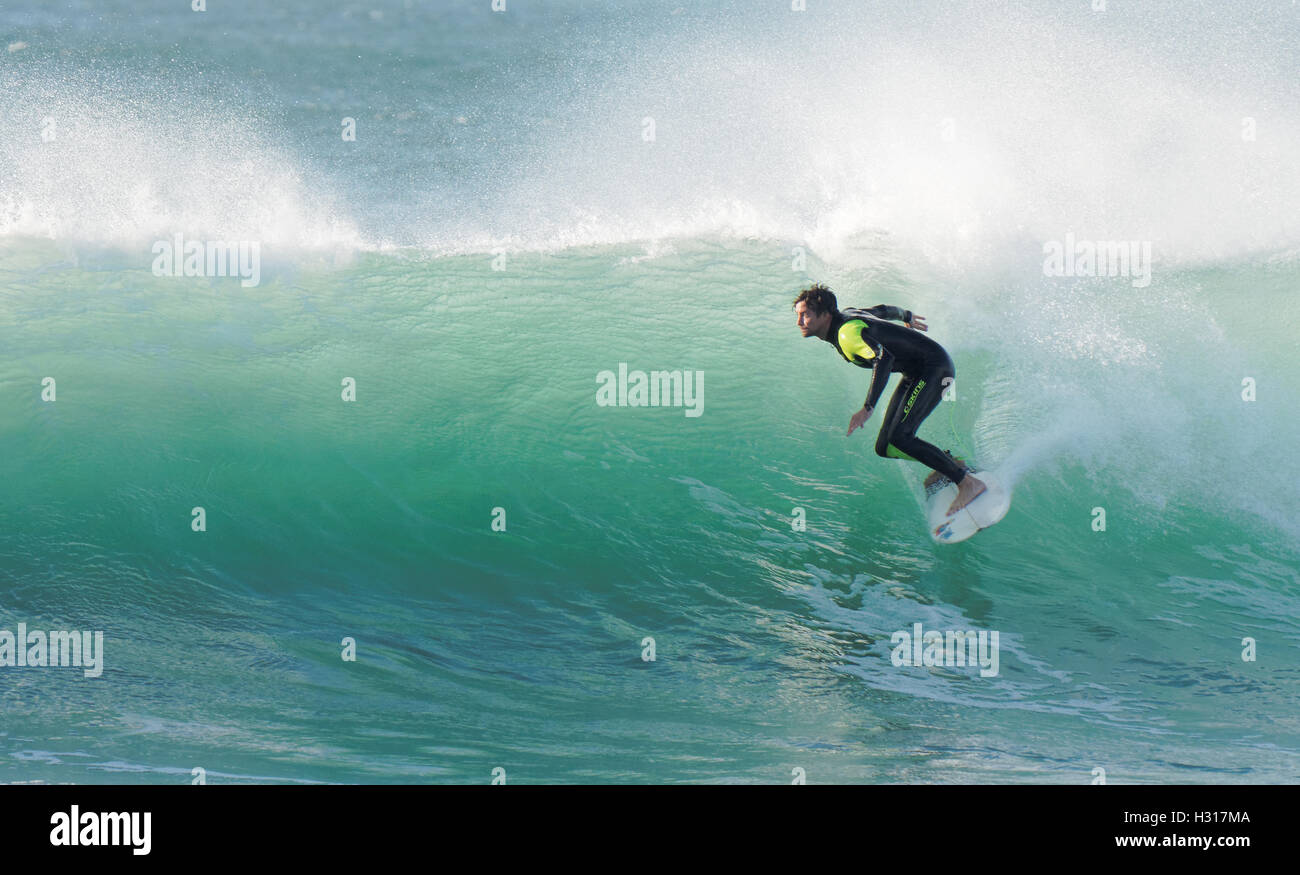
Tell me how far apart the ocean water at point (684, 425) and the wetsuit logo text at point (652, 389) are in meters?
0.12

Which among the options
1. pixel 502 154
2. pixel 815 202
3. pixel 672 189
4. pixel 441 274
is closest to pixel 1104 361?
pixel 815 202

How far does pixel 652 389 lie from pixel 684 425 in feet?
1.73

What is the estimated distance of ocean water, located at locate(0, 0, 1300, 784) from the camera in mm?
5191

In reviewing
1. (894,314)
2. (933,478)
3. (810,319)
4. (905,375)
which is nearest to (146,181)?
(810,319)

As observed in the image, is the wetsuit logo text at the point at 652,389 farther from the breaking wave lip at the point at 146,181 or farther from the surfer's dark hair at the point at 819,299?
the breaking wave lip at the point at 146,181

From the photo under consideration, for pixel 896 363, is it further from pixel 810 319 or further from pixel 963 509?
pixel 963 509

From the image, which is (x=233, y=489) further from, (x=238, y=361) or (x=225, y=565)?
(x=238, y=361)

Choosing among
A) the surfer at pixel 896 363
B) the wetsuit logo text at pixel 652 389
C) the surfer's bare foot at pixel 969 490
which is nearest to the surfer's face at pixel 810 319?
the surfer at pixel 896 363

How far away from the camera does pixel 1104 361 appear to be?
8.36 metres

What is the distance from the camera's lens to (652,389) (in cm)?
877

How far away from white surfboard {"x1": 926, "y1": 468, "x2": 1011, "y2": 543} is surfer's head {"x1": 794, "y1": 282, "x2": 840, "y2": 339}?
1438 mm

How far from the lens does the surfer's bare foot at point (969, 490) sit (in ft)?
22.1
